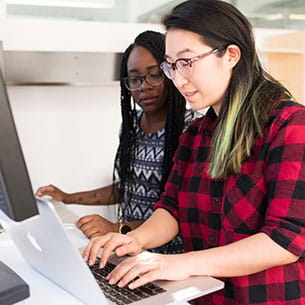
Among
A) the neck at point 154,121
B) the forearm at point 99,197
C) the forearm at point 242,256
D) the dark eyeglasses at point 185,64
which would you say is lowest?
the forearm at point 99,197

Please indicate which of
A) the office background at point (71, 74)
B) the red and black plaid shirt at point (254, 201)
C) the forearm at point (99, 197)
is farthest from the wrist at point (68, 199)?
the red and black plaid shirt at point (254, 201)

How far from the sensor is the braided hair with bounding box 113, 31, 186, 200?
1.51 m

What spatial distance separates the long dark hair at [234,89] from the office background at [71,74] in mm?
985

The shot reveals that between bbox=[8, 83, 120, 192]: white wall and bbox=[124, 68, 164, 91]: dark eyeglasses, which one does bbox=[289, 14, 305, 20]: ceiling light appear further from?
bbox=[124, 68, 164, 91]: dark eyeglasses

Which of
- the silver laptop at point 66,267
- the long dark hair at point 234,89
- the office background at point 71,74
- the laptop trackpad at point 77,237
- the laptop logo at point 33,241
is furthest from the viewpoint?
the office background at point 71,74

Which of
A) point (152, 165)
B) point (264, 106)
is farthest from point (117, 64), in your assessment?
point (264, 106)

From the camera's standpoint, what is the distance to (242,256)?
0.85 metres

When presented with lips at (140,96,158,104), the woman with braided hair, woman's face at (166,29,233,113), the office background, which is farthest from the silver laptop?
the office background

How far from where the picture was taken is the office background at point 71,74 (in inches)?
72.4

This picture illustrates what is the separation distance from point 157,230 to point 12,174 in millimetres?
703

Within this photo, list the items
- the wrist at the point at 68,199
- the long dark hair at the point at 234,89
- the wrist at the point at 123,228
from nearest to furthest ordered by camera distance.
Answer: the long dark hair at the point at 234,89
the wrist at the point at 123,228
the wrist at the point at 68,199

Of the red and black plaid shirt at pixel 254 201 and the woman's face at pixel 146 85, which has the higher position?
the woman's face at pixel 146 85

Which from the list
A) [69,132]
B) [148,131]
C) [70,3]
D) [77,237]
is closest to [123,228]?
[77,237]

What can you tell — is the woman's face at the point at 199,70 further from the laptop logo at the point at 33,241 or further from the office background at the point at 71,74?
the office background at the point at 71,74
